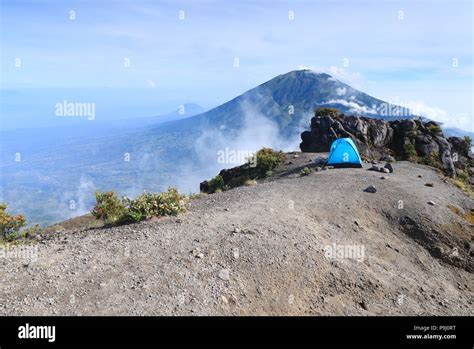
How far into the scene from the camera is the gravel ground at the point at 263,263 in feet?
32.7

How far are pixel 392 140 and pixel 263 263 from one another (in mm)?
31552

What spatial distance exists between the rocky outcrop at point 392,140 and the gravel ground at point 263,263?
673 inches

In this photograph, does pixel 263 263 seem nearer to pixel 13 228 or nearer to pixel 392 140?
pixel 13 228

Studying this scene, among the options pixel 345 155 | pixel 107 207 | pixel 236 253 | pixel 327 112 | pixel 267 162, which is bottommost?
pixel 236 253

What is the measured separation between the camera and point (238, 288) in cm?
1083

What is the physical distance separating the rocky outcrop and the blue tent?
20.8 feet

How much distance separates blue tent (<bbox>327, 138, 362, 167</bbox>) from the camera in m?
28.8

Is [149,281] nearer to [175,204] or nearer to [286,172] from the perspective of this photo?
[175,204]

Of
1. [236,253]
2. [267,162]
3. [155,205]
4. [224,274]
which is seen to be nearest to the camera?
[224,274]

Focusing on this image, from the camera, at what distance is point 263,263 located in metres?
12.3

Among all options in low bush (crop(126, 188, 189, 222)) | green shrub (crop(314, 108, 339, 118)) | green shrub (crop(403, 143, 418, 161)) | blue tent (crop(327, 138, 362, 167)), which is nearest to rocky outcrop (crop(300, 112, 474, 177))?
green shrub (crop(403, 143, 418, 161))

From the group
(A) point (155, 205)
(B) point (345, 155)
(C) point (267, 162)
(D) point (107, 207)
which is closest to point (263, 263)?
(A) point (155, 205)

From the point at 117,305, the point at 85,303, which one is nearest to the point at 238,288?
the point at 117,305

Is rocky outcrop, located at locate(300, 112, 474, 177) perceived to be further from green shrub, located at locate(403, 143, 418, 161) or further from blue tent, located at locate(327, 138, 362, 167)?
blue tent, located at locate(327, 138, 362, 167)
